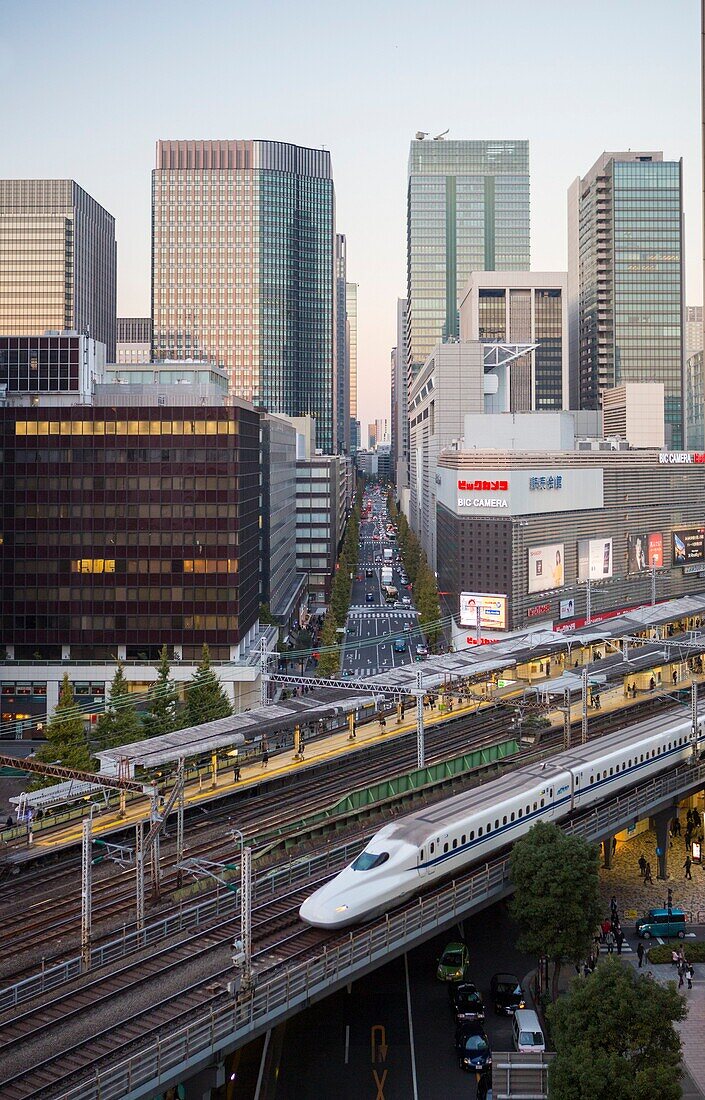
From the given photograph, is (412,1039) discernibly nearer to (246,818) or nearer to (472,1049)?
(472,1049)

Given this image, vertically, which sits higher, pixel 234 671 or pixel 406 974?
pixel 234 671

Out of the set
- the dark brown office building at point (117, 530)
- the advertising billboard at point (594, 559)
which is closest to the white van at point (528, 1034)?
the dark brown office building at point (117, 530)

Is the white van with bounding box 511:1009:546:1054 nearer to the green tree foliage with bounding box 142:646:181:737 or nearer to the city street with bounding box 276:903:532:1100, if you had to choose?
the city street with bounding box 276:903:532:1100

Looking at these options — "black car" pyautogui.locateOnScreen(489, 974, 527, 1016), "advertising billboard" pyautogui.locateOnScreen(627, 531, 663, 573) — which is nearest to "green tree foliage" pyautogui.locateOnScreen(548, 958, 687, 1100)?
"black car" pyautogui.locateOnScreen(489, 974, 527, 1016)

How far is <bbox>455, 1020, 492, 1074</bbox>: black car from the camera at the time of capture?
33.6 m

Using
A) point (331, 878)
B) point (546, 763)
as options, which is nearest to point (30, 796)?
point (331, 878)

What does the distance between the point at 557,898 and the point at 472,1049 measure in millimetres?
5737

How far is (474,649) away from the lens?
268ft

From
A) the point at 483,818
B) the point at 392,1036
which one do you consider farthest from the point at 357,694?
the point at 392,1036

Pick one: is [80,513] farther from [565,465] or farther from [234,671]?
[565,465]

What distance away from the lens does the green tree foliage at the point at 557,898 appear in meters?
36.1

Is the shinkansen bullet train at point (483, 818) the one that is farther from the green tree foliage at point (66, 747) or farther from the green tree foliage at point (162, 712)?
the green tree foliage at point (162, 712)

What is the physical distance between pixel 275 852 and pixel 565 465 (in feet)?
269

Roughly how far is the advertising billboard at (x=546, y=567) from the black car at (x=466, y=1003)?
236 feet
